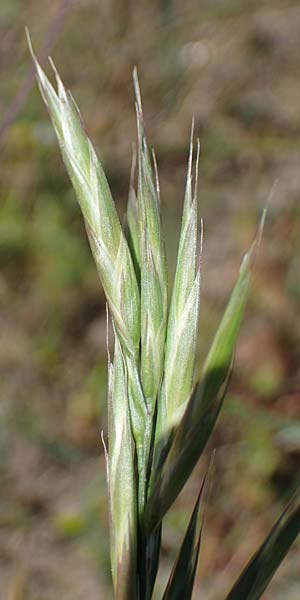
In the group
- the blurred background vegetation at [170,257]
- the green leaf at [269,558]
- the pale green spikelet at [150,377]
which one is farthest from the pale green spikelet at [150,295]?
the blurred background vegetation at [170,257]

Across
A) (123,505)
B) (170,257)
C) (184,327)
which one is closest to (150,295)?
(184,327)

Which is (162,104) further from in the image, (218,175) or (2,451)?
(2,451)

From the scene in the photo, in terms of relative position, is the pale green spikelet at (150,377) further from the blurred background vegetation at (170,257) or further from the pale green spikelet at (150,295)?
the blurred background vegetation at (170,257)

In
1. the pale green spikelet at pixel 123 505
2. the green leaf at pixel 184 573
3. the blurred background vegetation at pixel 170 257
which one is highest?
the pale green spikelet at pixel 123 505

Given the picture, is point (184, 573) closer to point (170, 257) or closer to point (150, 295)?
point (150, 295)

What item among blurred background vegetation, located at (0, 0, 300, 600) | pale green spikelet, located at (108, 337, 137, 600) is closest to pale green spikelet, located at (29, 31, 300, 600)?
pale green spikelet, located at (108, 337, 137, 600)

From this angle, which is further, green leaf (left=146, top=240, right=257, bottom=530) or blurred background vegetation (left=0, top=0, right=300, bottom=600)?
blurred background vegetation (left=0, top=0, right=300, bottom=600)

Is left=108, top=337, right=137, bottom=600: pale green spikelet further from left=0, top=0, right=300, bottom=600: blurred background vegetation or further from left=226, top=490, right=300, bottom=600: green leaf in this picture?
left=0, top=0, right=300, bottom=600: blurred background vegetation
